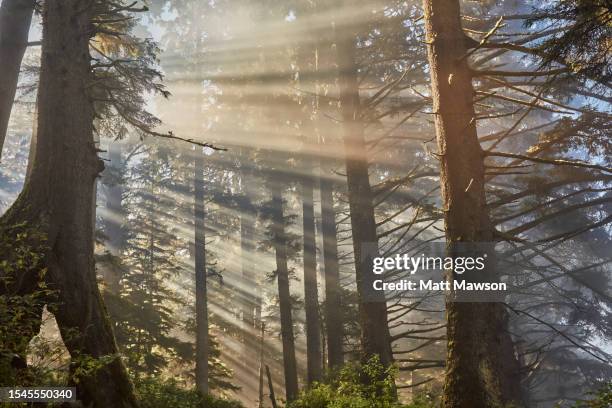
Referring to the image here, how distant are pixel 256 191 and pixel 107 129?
14386 millimetres

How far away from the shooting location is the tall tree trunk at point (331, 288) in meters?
14.0

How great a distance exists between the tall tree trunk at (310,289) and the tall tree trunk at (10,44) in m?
10.5

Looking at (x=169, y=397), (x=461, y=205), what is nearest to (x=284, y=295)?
(x=169, y=397)

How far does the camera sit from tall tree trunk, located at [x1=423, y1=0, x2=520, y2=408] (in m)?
4.92

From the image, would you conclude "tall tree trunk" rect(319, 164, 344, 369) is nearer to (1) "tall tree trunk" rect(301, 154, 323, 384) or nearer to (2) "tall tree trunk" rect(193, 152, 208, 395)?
(1) "tall tree trunk" rect(301, 154, 323, 384)

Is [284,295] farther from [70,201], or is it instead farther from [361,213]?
[70,201]

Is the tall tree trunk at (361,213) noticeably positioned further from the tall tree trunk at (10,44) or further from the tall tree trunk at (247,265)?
the tall tree trunk at (247,265)

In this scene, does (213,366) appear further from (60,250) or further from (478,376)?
(478,376)

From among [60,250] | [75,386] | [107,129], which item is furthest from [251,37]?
[75,386]

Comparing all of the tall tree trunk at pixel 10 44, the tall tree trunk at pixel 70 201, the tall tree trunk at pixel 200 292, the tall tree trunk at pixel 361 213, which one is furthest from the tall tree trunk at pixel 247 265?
the tall tree trunk at pixel 70 201

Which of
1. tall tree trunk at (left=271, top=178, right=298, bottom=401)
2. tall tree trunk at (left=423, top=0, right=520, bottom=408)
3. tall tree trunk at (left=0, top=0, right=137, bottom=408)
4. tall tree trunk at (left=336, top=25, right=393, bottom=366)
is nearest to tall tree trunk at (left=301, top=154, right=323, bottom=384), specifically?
tall tree trunk at (left=271, top=178, right=298, bottom=401)

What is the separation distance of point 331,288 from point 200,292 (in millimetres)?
7210

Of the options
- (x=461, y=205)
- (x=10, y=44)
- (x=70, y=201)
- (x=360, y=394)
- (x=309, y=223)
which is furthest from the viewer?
(x=309, y=223)

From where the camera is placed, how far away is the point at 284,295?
57.4 feet
